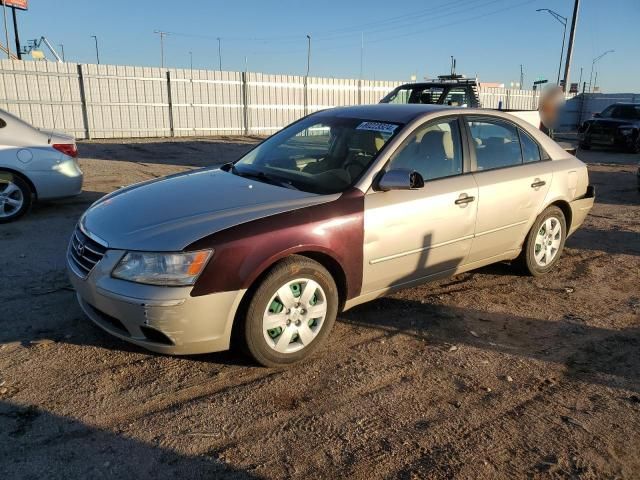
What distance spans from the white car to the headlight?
4612 mm

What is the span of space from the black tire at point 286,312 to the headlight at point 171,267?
389 mm

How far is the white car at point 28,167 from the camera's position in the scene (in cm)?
657

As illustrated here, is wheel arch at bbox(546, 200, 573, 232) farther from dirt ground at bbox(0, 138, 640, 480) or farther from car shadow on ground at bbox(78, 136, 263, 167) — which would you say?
car shadow on ground at bbox(78, 136, 263, 167)

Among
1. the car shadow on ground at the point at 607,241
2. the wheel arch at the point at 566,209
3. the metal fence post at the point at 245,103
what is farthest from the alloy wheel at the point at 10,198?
the metal fence post at the point at 245,103

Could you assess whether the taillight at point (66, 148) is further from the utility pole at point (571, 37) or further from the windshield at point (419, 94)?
the utility pole at point (571, 37)

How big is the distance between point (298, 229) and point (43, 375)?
5.95 feet

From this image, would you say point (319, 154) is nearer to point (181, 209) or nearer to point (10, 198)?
point (181, 209)

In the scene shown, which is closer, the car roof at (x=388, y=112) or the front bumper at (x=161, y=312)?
the front bumper at (x=161, y=312)

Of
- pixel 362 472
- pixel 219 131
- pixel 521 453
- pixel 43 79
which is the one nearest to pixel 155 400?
pixel 362 472

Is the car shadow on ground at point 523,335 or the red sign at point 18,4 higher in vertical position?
the red sign at point 18,4

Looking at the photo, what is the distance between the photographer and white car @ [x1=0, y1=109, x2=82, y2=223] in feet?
21.6

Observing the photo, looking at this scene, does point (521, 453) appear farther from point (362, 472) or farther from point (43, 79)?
point (43, 79)

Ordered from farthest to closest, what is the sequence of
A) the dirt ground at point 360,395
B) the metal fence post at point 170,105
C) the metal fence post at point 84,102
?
the metal fence post at point 170,105
the metal fence post at point 84,102
the dirt ground at point 360,395

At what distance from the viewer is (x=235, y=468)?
252cm
